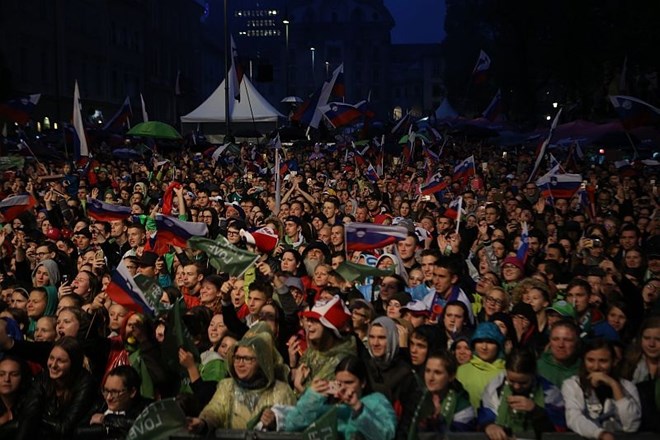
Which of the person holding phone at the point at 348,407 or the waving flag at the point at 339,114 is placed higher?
the waving flag at the point at 339,114

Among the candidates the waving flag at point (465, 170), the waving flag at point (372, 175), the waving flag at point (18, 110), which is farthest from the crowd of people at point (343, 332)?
the waving flag at point (18, 110)

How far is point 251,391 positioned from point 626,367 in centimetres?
239

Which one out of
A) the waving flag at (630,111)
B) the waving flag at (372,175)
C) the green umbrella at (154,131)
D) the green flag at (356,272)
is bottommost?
the waving flag at (372,175)

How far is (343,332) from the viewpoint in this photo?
6410 mm

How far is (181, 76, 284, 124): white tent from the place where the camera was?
103ft

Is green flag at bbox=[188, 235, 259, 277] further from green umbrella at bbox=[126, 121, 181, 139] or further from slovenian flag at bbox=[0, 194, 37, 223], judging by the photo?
green umbrella at bbox=[126, 121, 181, 139]

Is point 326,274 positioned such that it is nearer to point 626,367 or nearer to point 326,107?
point 626,367

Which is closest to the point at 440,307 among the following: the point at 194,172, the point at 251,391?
the point at 251,391

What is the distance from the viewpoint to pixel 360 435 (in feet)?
16.0

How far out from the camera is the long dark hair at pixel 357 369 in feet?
16.7

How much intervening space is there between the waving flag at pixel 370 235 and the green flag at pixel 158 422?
18.0 ft

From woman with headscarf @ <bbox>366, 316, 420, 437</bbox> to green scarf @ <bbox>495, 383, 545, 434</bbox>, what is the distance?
0.48 metres

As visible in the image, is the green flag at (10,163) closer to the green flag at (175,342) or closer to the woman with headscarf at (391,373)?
the green flag at (175,342)

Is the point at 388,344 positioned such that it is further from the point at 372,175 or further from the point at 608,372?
the point at 372,175
